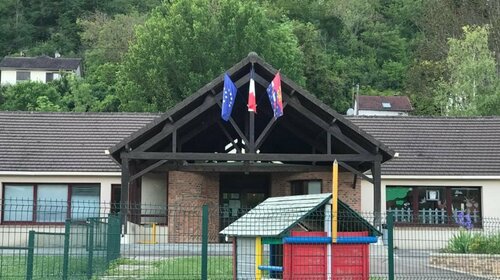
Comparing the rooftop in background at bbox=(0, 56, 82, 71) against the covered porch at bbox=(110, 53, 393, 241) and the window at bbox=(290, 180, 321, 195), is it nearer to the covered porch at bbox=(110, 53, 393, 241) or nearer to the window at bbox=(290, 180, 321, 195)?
the covered porch at bbox=(110, 53, 393, 241)

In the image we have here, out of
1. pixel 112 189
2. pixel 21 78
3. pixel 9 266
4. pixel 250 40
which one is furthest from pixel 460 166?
pixel 21 78

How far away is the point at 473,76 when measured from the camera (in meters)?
43.8

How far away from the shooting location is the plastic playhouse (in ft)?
41.5

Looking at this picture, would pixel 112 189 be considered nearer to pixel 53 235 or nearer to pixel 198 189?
pixel 198 189

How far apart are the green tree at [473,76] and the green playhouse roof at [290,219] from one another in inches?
1273

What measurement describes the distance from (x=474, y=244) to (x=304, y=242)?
32.6ft

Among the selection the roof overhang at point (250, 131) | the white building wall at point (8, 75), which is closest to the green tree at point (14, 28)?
the white building wall at point (8, 75)

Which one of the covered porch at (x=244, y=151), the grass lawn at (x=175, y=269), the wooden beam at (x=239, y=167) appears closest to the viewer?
the grass lawn at (x=175, y=269)

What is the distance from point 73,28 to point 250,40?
59.8m

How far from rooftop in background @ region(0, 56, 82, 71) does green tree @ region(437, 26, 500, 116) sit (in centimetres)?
5723

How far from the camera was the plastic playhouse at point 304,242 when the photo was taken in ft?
41.5

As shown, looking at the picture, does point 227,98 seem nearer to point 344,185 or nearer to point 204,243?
point 344,185

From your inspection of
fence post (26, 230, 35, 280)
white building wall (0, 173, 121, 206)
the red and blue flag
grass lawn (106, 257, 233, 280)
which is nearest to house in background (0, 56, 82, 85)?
white building wall (0, 173, 121, 206)

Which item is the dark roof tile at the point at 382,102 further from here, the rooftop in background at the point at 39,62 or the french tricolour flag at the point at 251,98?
the french tricolour flag at the point at 251,98
